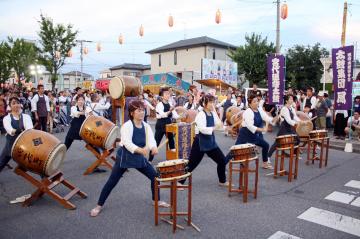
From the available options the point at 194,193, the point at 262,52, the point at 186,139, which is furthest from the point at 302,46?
the point at 194,193

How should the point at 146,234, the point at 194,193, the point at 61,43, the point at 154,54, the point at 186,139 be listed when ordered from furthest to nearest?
the point at 154,54 → the point at 61,43 → the point at 186,139 → the point at 194,193 → the point at 146,234

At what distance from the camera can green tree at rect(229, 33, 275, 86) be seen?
24.8 metres

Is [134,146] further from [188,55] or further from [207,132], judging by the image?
[188,55]

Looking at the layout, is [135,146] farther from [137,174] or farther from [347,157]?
[347,157]

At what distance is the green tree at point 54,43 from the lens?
2061 cm

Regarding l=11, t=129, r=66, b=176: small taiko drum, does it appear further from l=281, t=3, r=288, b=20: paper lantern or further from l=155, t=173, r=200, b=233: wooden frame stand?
Answer: l=281, t=3, r=288, b=20: paper lantern

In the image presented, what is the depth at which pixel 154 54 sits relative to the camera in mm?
39719

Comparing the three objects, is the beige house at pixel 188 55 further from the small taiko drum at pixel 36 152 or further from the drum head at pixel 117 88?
the small taiko drum at pixel 36 152

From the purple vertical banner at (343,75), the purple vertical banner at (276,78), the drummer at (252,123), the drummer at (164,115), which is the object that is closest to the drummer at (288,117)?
the drummer at (252,123)

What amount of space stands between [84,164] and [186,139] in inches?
90.9

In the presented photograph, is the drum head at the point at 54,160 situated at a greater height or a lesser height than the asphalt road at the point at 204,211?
greater

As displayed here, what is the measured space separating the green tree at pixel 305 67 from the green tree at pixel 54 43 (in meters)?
17.2

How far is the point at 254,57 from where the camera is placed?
24844 mm

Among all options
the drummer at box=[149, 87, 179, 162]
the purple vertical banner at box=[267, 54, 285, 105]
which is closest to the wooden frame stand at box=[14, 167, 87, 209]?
the drummer at box=[149, 87, 179, 162]
